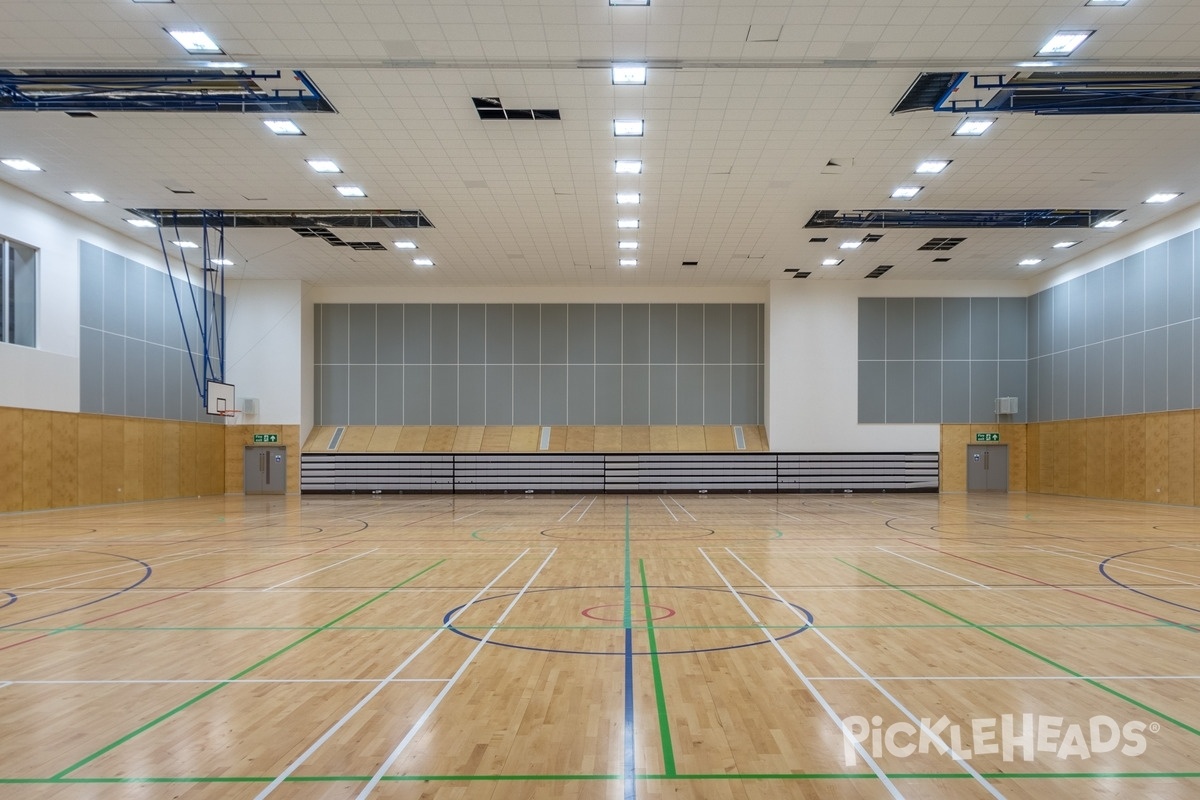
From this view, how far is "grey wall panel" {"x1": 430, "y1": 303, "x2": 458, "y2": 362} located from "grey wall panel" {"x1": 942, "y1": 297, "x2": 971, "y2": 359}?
20.1 metres

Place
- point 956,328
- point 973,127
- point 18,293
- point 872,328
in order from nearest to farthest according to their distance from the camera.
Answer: point 973,127, point 18,293, point 872,328, point 956,328

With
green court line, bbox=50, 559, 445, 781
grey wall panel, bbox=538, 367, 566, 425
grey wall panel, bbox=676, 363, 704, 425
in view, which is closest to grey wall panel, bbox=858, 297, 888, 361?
grey wall panel, bbox=676, 363, 704, 425

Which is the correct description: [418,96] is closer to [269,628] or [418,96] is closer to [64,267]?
[269,628]

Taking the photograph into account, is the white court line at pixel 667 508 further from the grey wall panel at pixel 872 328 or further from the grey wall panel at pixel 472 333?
the grey wall panel at pixel 872 328

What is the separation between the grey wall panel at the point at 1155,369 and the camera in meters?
26.0

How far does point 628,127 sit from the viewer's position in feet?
59.8

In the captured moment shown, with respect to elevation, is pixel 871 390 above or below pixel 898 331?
below

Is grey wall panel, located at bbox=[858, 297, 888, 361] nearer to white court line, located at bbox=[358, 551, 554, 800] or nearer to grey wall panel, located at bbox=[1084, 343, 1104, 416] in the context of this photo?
grey wall panel, located at bbox=[1084, 343, 1104, 416]

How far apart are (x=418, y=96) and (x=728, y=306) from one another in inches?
818

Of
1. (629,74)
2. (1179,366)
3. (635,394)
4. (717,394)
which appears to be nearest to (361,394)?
(635,394)

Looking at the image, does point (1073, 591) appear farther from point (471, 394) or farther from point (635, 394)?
point (471, 394)

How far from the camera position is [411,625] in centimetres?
811

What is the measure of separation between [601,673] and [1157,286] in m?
26.8

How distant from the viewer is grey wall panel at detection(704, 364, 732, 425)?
35.2 m
